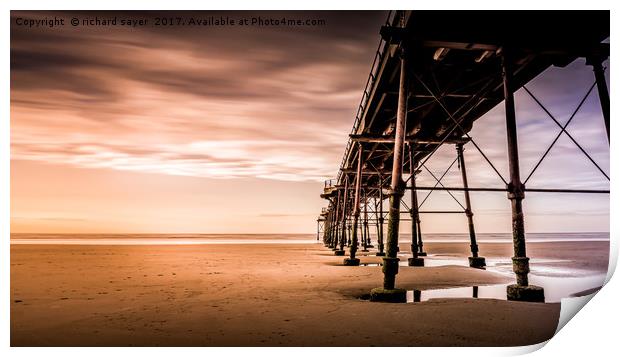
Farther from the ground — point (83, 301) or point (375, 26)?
point (375, 26)

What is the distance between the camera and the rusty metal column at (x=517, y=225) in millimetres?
5270

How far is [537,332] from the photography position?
12.8ft

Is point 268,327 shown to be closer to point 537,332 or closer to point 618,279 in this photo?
point 537,332

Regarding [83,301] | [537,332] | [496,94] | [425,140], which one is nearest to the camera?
[537,332]

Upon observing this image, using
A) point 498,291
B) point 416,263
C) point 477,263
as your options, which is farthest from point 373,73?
point 477,263

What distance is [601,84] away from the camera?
19.1 feet

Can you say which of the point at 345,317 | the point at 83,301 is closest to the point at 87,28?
the point at 83,301

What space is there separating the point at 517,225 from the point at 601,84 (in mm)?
2685

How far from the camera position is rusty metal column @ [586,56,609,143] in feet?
18.8

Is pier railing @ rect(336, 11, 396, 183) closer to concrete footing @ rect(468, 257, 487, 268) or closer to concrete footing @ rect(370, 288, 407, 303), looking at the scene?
concrete footing @ rect(370, 288, 407, 303)

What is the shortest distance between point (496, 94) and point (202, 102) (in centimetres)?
634

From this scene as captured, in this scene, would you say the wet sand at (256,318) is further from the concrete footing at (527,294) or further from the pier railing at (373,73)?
the pier railing at (373,73)
